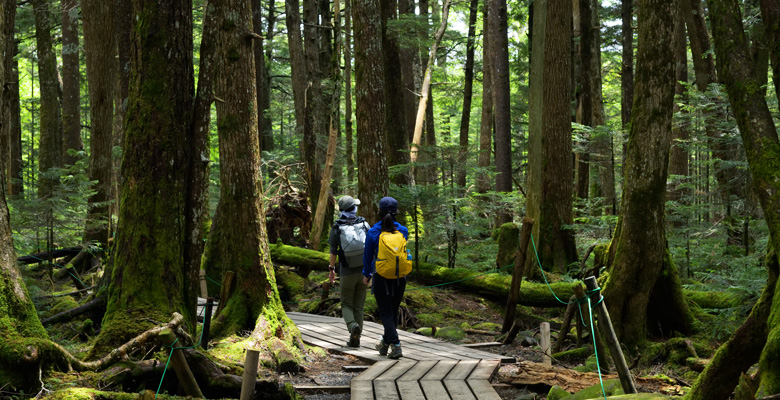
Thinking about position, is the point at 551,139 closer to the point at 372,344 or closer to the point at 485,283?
the point at 485,283

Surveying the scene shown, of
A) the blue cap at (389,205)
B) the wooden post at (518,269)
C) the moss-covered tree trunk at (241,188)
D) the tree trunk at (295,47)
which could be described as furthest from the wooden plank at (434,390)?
the tree trunk at (295,47)

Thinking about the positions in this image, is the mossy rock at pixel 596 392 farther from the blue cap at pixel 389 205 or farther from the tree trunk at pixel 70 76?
the tree trunk at pixel 70 76

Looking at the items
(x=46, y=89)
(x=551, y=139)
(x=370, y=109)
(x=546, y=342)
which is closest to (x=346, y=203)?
(x=546, y=342)

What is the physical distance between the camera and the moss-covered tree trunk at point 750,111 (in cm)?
517

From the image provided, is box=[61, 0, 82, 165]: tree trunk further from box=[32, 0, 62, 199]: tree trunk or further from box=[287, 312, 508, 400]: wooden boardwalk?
box=[287, 312, 508, 400]: wooden boardwalk

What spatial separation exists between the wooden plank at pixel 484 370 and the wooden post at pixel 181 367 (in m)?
3.22

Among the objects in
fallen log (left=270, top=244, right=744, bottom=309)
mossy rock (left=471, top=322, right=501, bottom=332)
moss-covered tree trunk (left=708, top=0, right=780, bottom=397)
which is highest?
moss-covered tree trunk (left=708, top=0, right=780, bottom=397)

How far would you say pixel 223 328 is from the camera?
26.3ft

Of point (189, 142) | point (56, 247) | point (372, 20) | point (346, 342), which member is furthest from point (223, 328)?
point (56, 247)

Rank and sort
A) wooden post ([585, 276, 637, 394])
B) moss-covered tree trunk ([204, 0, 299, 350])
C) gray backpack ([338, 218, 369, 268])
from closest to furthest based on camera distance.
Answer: wooden post ([585, 276, 637, 394]), moss-covered tree trunk ([204, 0, 299, 350]), gray backpack ([338, 218, 369, 268])

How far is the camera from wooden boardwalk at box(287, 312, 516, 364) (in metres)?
8.12

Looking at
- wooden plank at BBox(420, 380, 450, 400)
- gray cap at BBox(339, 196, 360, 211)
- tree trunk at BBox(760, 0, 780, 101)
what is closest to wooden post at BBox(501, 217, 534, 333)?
gray cap at BBox(339, 196, 360, 211)

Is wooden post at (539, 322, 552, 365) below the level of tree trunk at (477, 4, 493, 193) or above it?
below

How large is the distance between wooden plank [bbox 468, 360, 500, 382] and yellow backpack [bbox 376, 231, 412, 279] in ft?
5.06
